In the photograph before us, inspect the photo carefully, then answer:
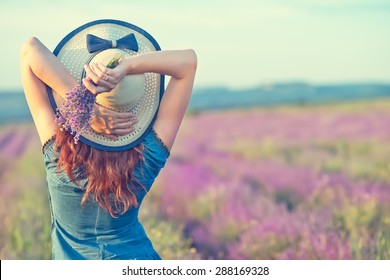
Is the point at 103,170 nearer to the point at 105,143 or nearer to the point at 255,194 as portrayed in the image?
the point at 105,143

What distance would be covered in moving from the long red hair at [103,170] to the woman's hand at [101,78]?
0.56 feet

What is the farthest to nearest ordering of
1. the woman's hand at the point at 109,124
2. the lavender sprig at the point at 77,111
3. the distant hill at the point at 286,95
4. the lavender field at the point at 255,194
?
1. the distant hill at the point at 286,95
2. the lavender field at the point at 255,194
3. the woman's hand at the point at 109,124
4. the lavender sprig at the point at 77,111

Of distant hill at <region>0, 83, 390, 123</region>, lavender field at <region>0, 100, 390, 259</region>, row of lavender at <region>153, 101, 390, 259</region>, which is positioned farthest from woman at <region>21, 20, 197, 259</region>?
distant hill at <region>0, 83, 390, 123</region>

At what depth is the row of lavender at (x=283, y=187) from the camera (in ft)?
14.5

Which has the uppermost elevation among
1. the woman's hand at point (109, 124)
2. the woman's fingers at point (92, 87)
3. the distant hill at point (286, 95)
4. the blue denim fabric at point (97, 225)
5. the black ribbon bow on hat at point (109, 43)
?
the black ribbon bow on hat at point (109, 43)

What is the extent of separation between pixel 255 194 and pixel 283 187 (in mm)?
385

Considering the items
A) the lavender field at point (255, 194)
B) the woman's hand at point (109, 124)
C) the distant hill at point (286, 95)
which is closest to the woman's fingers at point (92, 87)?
the woman's hand at point (109, 124)

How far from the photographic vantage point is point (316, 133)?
8.29 metres

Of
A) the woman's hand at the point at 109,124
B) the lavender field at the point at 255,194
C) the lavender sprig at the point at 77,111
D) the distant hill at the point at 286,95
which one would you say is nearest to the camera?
the lavender sprig at the point at 77,111

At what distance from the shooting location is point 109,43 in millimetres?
2471

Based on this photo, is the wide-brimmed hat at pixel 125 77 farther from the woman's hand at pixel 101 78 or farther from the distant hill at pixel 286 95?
the distant hill at pixel 286 95

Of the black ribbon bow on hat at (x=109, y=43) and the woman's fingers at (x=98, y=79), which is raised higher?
the black ribbon bow on hat at (x=109, y=43)

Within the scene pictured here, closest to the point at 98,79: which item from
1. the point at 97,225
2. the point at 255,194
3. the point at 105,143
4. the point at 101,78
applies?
the point at 101,78
